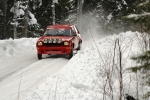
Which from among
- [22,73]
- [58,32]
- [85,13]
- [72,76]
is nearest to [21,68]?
[22,73]

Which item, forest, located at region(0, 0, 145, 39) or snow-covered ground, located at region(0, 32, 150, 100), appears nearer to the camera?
snow-covered ground, located at region(0, 32, 150, 100)

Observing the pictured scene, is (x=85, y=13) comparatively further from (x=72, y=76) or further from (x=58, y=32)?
(x=72, y=76)

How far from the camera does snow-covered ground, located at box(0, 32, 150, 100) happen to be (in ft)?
19.5

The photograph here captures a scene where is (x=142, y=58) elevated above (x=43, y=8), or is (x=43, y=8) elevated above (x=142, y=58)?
(x=43, y=8)

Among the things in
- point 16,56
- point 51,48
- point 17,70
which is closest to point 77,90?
point 17,70

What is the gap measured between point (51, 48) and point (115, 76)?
5.43 metres

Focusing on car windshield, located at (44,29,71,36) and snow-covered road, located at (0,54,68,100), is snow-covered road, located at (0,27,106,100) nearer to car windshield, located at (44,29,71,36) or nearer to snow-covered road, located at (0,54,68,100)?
snow-covered road, located at (0,54,68,100)

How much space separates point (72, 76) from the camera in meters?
7.74

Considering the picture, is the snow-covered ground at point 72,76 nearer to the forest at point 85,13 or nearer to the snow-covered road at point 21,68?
the snow-covered road at point 21,68

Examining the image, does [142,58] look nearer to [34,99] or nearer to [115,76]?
[34,99]

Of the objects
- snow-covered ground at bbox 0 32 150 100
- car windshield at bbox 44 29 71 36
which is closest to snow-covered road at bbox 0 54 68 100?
snow-covered ground at bbox 0 32 150 100

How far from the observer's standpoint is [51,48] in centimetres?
1195

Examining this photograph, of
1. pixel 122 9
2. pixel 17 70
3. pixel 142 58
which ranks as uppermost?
pixel 122 9

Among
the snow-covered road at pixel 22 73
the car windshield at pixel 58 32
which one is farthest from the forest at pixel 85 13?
the snow-covered road at pixel 22 73
